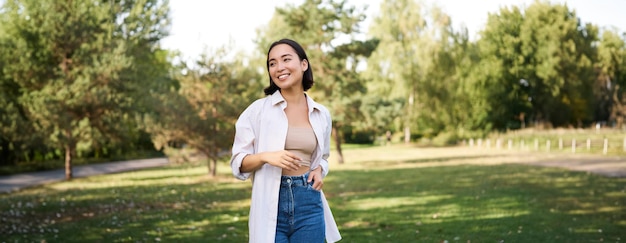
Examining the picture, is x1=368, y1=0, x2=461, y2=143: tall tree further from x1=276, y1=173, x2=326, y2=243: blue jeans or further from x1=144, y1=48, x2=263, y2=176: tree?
x1=276, y1=173, x2=326, y2=243: blue jeans

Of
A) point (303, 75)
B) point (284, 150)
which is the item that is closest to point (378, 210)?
point (303, 75)

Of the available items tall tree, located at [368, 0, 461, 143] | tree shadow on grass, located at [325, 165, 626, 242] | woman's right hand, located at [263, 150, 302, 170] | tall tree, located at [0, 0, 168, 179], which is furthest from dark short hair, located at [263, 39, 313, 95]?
tall tree, located at [368, 0, 461, 143]

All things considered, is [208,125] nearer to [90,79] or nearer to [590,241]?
[90,79]

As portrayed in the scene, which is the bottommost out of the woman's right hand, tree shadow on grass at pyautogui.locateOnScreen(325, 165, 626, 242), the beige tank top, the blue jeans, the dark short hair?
tree shadow on grass at pyautogui.locateOnScreen(325, 165, 626, 242)

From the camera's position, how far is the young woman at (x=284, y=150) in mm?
3162

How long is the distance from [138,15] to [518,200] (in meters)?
27.5

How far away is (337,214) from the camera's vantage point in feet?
37.1

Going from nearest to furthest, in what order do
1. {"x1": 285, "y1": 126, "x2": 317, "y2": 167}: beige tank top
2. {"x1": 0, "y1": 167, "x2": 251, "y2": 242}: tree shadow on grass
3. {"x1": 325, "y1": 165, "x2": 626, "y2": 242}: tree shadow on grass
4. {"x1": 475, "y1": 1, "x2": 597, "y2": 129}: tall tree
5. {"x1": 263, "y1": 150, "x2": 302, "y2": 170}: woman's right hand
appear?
{"x1": 263, "y1": 150, "x2": 302, "y2": 170}: woman's right hand < {"x1": 285, "y1": 126, "x2": 317, "y2": 167}: beige tank top < {"x1": 325, "y1": 165, "x2": 626, "y2": 242}: tree shadow on grass < {"x1": 0, "y1": 167, "x2": 251, "y2": 242}: tree shadow on grass < {"x1": 475, "y1": 1, "x2": 597, "y2": 129}: tall tree

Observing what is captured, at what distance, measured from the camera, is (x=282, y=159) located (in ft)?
9.77

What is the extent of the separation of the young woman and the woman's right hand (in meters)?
0.02

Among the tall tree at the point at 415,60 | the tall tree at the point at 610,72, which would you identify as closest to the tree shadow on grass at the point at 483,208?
the tall tree at the point at 415,60

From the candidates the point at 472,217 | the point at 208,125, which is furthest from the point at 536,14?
the point at 472,217

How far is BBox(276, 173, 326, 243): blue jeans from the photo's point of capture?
10.5 feet

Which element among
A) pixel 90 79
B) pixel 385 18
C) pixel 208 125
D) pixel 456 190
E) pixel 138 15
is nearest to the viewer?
pixel 456 190
